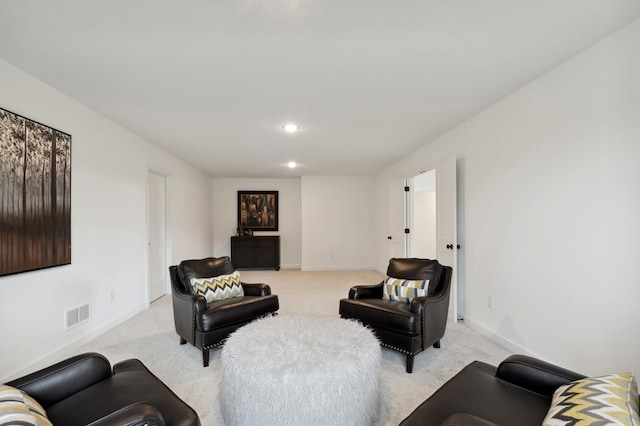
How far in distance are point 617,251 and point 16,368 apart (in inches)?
171

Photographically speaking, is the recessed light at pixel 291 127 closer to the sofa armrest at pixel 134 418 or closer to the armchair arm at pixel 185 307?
the armchair arm at pixel 185 307

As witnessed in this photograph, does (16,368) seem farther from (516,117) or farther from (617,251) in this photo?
(516,117)

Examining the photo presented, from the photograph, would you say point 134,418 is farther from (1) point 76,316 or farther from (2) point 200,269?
(1) point 76,316

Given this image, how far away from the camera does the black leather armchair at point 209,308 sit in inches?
96.3

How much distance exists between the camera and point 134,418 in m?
0.98

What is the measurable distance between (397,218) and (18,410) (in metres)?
5.34

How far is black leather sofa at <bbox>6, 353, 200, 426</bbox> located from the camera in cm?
108

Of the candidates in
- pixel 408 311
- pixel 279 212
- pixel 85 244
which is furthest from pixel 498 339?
pixel 279 212

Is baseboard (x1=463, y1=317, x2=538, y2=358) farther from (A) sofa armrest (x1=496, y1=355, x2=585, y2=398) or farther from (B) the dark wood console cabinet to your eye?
(B) the dark wood console cabinet

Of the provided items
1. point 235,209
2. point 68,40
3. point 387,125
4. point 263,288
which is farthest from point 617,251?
point 235,209

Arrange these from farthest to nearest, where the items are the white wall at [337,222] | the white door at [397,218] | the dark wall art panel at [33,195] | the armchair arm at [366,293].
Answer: the white wall at [337,222] → the white door at [397,218] → the armchair arm at [366,293] → the dark wall art panel at [33,195]

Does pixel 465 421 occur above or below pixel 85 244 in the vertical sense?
below

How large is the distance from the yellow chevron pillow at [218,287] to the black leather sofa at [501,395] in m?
2.16

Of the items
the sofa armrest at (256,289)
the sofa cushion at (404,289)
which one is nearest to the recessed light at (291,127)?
the sofa armrest at (256,289)
